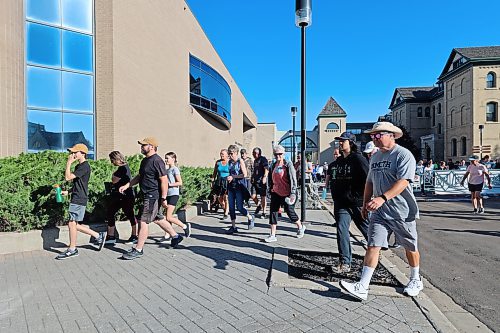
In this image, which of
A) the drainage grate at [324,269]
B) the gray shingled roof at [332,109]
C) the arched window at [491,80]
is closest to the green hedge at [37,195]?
the drainage grate at [324,269]

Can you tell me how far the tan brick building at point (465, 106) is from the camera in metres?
42.5

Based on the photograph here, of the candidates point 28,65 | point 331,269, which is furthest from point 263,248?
point 28,65

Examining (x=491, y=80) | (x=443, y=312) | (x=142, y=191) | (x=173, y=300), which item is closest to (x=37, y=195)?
(x=142, y=191)

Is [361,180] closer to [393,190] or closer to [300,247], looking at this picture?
[393,190]

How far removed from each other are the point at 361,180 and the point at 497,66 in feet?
157

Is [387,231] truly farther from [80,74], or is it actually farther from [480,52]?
[480,52]

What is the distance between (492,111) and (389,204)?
48.0 meters

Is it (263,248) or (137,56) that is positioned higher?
(137,56)

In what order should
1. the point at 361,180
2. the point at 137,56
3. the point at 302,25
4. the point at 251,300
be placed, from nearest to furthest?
the point at 251,300, the point at 361,180, the point at 302,25, the point at 137,56

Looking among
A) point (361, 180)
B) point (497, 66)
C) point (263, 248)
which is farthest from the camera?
point (497, 66)

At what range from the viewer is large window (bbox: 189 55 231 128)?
24.2 meters

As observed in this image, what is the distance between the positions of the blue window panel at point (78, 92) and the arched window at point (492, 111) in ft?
147

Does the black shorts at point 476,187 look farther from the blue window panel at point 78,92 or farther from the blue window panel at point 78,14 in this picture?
the blue window panel at point 78,14

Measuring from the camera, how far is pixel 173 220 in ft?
22.0
